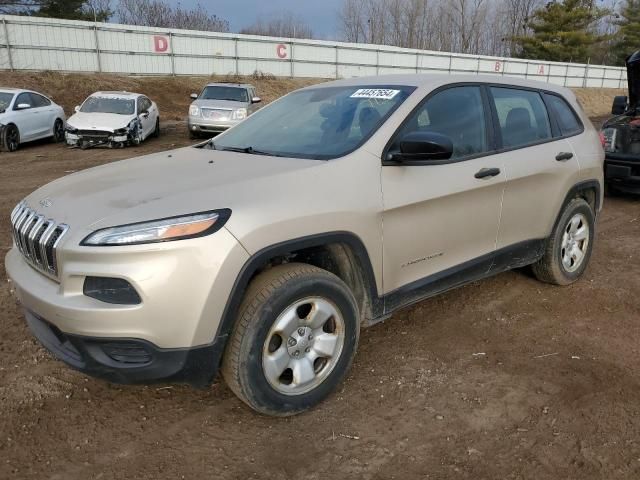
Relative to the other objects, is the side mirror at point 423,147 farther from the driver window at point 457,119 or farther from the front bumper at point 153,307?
the front bumper at point 153,307

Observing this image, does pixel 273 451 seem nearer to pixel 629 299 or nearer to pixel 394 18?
pixel 629 299

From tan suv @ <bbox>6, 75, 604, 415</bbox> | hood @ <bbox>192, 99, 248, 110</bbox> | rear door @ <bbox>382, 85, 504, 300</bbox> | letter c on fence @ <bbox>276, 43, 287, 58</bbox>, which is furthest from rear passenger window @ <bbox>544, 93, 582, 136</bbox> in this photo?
letter c on fence @ <bbox>276, 43, 287, 58</bbox>

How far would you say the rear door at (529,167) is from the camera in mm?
3883

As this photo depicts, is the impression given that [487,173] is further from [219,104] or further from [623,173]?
[219,104]

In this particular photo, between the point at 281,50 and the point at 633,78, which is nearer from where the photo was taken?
the point at 633,78

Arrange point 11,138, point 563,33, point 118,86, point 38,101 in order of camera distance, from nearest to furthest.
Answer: point 11,138, point 38,101, point 118,86, point 563,33

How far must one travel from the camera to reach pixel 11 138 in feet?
43.0

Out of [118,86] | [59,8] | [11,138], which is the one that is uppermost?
[59,8]

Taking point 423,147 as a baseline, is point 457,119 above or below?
above

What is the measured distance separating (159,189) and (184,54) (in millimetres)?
26503

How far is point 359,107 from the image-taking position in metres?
3.48

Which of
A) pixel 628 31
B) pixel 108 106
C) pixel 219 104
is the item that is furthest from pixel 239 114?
pixel 628 31

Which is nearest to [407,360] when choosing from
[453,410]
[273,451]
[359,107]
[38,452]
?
[453,410]

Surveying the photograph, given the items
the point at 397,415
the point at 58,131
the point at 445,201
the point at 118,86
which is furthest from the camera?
the point at 118,86
